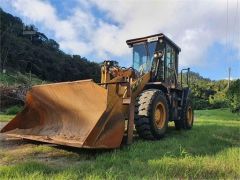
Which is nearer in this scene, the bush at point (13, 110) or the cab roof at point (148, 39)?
the cab roof at point (148, 39)

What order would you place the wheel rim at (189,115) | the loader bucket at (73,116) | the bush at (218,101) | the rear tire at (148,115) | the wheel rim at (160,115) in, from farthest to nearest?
the bush at (218,101) → the wheel rim at (189,115) → the wheel rim at (160,115) → the rear tire at (148,115) → the loader bucket at (73,116)

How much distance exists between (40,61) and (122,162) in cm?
3761

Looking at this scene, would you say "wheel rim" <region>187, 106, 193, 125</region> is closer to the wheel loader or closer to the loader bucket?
the wheel loader

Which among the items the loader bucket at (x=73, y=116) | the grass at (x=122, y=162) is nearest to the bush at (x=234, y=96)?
the grass at (x=122, y=162)

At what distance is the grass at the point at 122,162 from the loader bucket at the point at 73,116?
0.22 meters

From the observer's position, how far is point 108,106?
20.3ft

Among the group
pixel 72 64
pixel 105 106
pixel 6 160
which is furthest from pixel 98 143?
pixel 72 64

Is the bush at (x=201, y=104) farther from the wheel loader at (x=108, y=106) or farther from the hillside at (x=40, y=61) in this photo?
the wheel loader at (x=108, y=106)

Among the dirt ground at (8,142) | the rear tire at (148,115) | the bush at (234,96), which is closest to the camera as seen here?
the dirt ground at (8,142)

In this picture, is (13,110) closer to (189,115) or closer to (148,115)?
(189,115)

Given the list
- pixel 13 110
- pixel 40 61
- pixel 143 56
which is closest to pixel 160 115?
pixel 143 56

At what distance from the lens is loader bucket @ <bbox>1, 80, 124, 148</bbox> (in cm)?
588

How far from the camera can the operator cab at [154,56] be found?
8953 millimetres

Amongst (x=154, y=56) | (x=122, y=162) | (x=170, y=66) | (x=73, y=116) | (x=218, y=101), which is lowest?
(x=122, y=162)
